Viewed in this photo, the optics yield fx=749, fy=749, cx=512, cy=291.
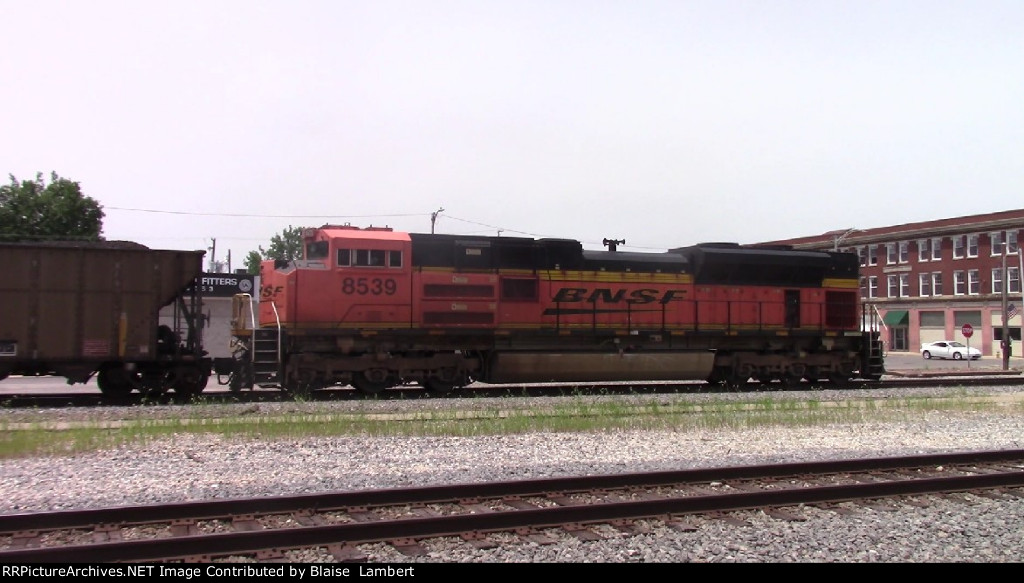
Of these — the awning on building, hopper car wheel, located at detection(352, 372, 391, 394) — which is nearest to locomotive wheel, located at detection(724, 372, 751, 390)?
hopper car wheel, located at detection(352, 372, 391, 394)

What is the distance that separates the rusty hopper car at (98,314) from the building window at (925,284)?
63938 mm

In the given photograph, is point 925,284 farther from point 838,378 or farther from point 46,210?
point 46,210

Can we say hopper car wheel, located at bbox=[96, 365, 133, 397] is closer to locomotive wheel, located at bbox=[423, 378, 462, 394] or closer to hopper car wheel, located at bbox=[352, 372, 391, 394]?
hopper car wheel, located at bbox=[352, 372, 391, 394]

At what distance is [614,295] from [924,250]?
56640mm

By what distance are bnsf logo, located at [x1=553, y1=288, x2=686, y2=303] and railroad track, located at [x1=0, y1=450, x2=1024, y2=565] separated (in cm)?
955

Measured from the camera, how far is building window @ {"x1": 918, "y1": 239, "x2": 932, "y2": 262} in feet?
210

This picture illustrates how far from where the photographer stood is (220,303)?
3078 centimetres

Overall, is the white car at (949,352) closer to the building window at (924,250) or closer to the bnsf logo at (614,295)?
the building window at (924,250)

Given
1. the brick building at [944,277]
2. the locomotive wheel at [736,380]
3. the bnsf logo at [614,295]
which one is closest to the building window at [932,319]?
the brick building at [944,277]

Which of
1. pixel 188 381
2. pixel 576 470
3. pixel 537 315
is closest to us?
pixel 576 470

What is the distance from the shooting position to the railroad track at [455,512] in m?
5.83

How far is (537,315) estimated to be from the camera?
17.7m

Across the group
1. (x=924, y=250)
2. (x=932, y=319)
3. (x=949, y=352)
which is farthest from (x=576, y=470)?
(x=924, y=250)
